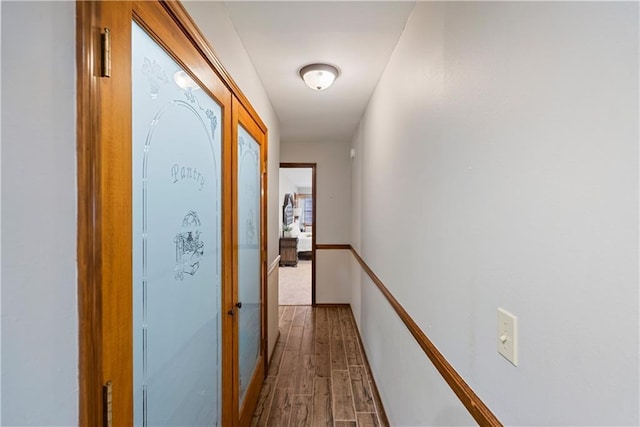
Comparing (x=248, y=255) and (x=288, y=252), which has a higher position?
(x=248, y=255)

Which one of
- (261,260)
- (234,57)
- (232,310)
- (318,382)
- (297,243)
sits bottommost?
(318,382)

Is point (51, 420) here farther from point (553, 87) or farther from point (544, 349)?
point (553, 87)

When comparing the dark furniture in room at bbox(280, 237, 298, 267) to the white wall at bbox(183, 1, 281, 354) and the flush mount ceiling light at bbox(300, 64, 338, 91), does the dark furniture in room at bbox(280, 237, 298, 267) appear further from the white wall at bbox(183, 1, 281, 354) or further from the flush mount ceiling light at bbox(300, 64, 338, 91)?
the flush mount ceiling light at bbox(300, 64, 338, 91)

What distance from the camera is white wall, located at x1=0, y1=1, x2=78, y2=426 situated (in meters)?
0.53

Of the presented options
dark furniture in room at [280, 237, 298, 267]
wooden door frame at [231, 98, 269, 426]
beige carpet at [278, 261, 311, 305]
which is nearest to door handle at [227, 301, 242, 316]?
wooden door frame at [231, 98, 269, 426]

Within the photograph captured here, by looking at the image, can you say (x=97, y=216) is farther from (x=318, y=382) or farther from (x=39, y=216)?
(x=318, y=382)

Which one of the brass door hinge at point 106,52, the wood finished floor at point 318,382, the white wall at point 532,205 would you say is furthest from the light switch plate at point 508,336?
the wood finished floor at point 318,382

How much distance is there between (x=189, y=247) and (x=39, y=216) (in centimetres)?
59

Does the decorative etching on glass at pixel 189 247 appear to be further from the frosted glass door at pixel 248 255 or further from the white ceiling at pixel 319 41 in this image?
the white ceiling at pixel 319 41

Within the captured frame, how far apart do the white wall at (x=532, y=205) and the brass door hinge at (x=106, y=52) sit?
95cm

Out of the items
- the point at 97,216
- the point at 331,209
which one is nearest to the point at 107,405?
the point at 97,216

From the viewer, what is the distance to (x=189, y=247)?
1.14m

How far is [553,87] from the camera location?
609 millimetres

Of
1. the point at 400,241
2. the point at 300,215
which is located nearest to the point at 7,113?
the point at 400,241
